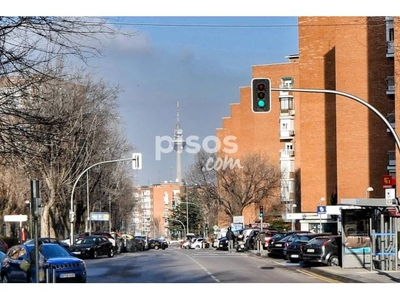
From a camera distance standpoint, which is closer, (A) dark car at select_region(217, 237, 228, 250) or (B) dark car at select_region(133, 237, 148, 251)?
(A) dark car at select_region(217, 237, 228, 250)

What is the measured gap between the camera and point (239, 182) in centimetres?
9538

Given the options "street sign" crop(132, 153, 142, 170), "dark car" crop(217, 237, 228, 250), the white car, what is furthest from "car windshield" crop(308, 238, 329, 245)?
the white car

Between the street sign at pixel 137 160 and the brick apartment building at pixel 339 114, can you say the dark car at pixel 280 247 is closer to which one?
the street sign at pixel 137 160

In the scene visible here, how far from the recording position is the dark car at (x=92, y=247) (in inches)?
1957

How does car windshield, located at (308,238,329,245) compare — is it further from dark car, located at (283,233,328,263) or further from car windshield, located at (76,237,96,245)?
car windshield, located at (76,237,96,245)

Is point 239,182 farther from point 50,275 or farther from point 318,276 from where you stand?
point 50,275

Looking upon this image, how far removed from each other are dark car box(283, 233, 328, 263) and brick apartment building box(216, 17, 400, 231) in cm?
1101

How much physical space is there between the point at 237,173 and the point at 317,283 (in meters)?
70.2

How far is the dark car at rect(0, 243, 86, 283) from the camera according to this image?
24.0 metres

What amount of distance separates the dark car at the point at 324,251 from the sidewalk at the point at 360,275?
304 centimetres

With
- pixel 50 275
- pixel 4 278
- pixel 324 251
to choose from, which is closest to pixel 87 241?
pixel 324 251

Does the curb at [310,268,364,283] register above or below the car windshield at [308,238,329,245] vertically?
below

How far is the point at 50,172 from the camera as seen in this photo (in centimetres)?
6278

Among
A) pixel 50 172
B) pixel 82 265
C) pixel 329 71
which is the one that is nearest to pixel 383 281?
pixel 82 265
